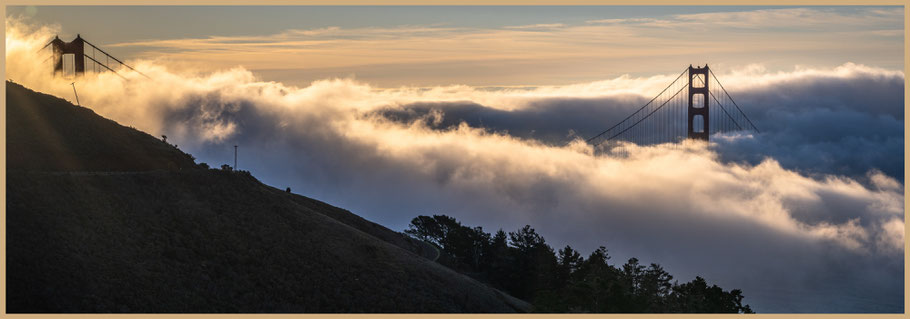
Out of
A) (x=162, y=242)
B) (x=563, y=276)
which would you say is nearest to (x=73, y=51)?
(x=162, y=242)

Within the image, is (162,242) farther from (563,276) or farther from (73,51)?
(563,276)

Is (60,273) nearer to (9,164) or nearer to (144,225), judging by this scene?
(144,225)

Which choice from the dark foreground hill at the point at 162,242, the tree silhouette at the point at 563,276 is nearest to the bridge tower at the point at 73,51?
the dark foreground hill at the point at 162,242

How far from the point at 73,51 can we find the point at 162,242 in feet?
96.3

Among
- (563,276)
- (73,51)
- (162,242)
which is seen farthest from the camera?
(563,276)

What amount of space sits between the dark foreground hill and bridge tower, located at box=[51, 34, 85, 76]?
4.41 m

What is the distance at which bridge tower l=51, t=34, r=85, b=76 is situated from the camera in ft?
223

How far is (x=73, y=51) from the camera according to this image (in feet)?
223

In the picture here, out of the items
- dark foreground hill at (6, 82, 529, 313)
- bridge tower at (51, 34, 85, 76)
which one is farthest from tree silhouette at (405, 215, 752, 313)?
bridge tower at (51, 34, 85, 76)

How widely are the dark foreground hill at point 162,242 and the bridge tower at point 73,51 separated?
4.41 m

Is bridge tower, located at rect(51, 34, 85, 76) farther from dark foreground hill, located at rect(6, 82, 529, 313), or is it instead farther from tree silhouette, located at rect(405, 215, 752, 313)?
tree silhouette, located at rect(405, 215, 752, 313)

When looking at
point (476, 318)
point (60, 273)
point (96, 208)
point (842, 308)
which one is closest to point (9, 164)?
point (96, 208)

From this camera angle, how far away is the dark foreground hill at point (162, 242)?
39188mm

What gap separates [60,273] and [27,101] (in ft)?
95.6
